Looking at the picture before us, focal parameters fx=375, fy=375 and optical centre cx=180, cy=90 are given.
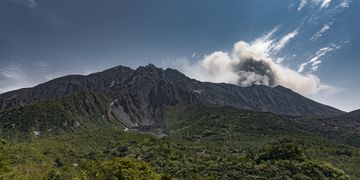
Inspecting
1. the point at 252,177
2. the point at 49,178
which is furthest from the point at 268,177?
the point at 49,178

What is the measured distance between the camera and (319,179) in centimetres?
19762

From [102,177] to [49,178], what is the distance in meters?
39.4

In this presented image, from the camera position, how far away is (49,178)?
555ft

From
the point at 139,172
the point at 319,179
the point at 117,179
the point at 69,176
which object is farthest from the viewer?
the point at 319,179

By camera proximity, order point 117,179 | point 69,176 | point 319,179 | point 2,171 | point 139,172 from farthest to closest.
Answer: point 319,179 < point 69,176 < point 2,171 < point 139,172 < point 117,179

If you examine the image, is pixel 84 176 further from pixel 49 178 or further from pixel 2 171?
pixel 2 171

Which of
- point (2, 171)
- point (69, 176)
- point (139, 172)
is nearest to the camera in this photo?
point (139, 172)

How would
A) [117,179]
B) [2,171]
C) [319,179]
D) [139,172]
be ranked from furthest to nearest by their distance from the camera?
1. [319,179]
2. [2,171]
3. [139,172]
4. [117,179]

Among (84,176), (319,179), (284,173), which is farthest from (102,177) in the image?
(319,179)

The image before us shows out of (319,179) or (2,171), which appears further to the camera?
(319,179)

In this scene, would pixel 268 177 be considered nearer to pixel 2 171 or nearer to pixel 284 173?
pixel 284 173

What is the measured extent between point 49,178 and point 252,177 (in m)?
101

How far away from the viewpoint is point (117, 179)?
464ft

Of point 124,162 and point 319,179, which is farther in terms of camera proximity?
point 319,179
